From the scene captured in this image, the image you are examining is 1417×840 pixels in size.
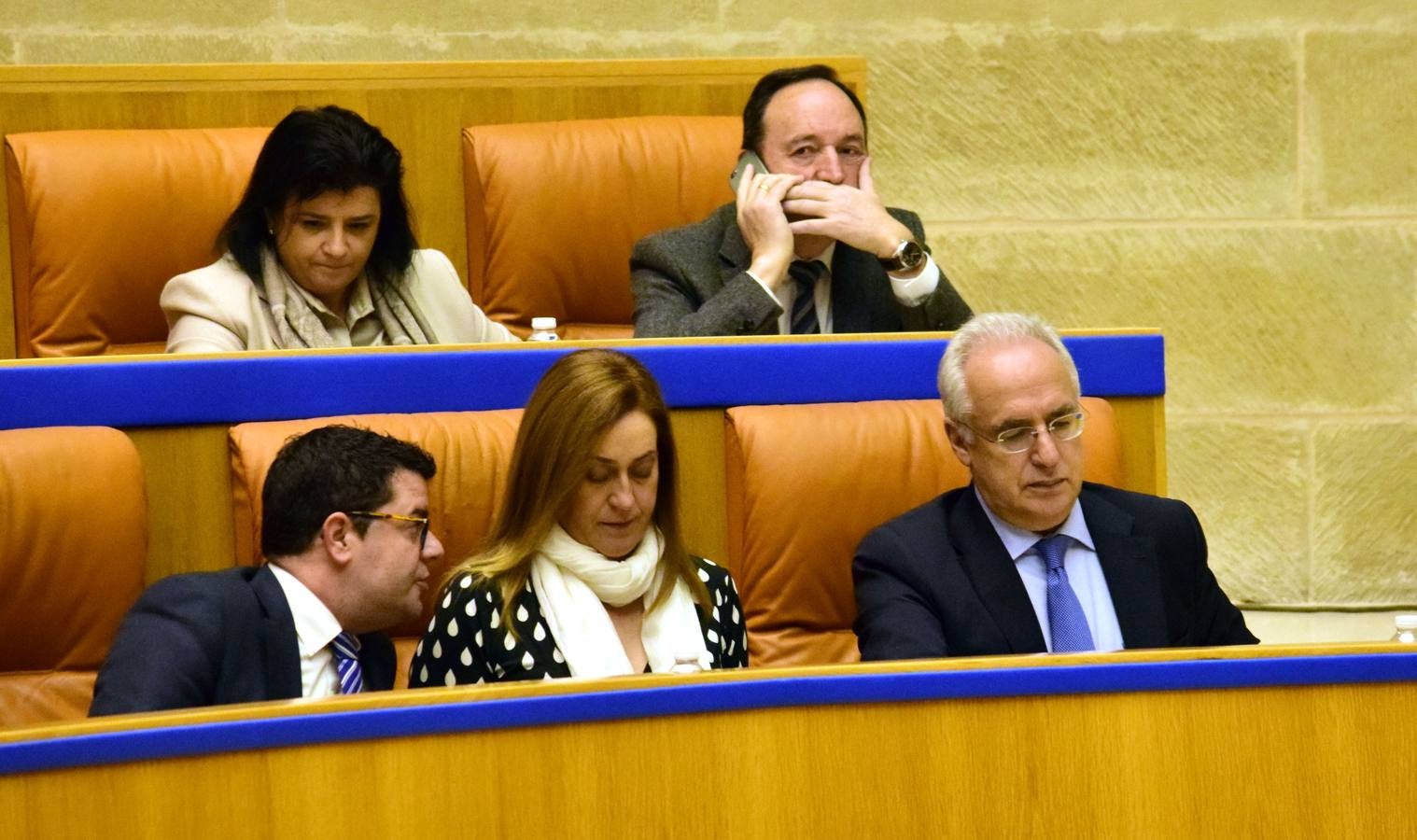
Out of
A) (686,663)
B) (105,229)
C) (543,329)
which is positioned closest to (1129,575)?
(686,663)

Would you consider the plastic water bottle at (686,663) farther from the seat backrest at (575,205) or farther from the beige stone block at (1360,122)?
the beige stone block at (1360,122)

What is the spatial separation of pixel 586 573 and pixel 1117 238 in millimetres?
1458

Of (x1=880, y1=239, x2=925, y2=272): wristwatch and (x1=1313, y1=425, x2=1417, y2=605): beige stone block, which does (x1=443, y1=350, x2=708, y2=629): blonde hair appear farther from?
(x1=1313, y1=425, x2=1417, y2=605): beige stone block

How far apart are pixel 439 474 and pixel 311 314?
37cm

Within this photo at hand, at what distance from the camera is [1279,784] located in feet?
3.10

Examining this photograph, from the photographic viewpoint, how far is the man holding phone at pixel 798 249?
1.76m

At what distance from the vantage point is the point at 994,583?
139 centimetres

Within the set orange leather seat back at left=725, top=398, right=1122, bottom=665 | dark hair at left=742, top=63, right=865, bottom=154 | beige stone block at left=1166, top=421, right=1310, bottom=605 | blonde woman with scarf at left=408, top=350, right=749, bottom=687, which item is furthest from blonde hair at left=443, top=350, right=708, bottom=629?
beige stone block at left=1166, top=421, right=1310, bottom=605

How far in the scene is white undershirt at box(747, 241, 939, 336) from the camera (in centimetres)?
177

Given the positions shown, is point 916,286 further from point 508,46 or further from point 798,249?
point 508,46

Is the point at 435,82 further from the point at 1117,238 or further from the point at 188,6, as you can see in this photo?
the point at 1117,238

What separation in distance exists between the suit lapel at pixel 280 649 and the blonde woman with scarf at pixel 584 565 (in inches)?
3.7

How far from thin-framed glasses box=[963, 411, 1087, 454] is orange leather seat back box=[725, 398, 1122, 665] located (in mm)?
103

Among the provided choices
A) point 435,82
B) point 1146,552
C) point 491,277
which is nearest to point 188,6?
point 435,82
